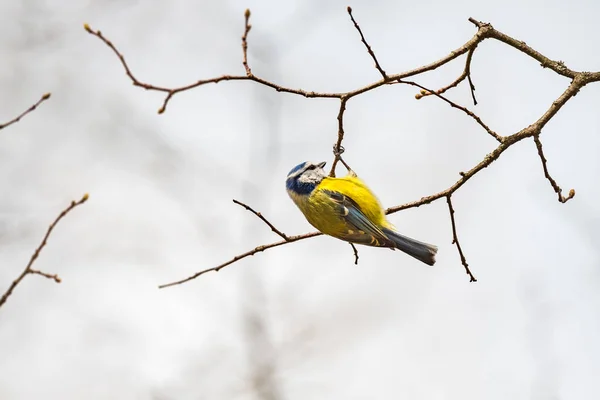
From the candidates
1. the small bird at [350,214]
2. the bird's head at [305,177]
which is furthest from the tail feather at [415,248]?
the bird's head at [305,177]

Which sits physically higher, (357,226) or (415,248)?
(357,226)

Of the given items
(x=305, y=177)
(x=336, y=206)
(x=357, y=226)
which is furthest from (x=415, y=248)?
(x=305, y=177)

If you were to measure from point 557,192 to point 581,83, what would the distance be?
0.68 meters

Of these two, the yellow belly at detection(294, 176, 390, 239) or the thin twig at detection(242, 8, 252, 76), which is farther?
the yellow belly at detection(294, 176, 390, 239)

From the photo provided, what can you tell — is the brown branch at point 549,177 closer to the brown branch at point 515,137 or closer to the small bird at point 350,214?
the brown branch at point 515,137

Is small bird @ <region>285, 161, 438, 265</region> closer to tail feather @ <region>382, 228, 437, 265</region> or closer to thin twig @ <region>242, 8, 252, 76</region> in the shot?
tail feather @ <region>382, 228, 437, 265</region>

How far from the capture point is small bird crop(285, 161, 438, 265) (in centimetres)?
544

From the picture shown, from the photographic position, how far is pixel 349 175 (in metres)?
5.96

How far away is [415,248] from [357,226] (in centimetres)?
48

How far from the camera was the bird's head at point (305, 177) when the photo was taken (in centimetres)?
591

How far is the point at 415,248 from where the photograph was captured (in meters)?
5.46

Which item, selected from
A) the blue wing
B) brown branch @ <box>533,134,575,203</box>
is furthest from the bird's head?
brown branch @ <box>533,134,575,203</box>

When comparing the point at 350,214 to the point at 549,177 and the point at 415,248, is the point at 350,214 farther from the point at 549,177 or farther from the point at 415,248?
the point at 549,177

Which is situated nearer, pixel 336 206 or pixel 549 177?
pixel 549 177
